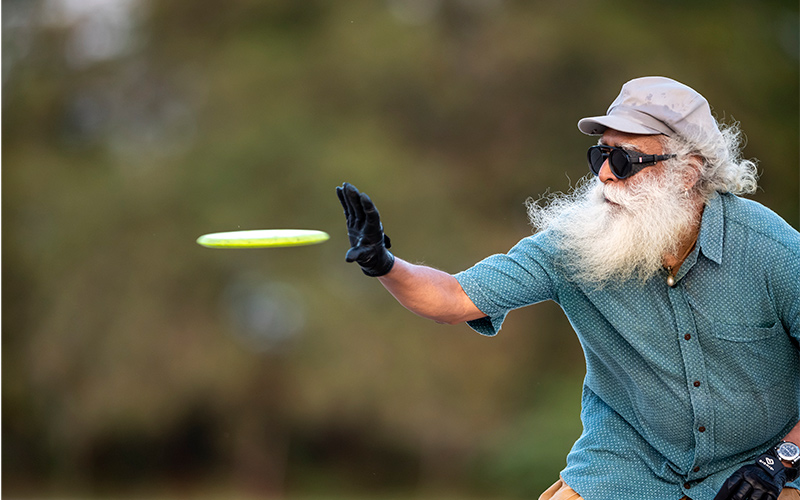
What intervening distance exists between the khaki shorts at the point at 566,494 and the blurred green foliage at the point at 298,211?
6606mm

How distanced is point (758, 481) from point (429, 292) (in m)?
0.97

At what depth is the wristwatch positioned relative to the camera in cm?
235

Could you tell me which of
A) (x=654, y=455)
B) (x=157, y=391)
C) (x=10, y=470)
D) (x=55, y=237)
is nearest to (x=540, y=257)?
(x=654, y=455)

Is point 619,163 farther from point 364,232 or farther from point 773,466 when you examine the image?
point 773,466

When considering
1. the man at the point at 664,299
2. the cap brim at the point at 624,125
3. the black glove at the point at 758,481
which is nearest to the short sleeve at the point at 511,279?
the man at the point at 664,299

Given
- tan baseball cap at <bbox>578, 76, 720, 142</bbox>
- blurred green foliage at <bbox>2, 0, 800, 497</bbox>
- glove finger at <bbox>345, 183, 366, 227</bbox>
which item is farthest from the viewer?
blurred green foliage at <bbox>2, 0, 800, 497</bbox>

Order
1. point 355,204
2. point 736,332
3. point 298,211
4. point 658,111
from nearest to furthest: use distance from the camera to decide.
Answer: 1. point 355,204
2. point 736,332
3. point 658,111
4. point 298,211

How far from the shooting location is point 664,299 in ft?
8.14

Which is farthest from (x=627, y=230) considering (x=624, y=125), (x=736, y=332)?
(x=736, y=332)

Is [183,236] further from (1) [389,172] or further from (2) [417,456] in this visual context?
(2) [417,456]

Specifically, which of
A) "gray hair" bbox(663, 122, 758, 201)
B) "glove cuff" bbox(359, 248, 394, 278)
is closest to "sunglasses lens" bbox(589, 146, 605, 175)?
"gray hair" bbox(663, 122, 758, 201)

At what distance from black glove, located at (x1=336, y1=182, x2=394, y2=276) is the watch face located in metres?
1.14

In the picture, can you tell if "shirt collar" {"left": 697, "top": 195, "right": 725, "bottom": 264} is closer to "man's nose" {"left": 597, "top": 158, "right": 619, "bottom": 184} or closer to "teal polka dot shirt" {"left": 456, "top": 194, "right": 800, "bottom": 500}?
"teal polka dot shirt" {"left": 456, "top": 194, "right": 800, "bottom": 500}

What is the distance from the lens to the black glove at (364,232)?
228 centimetres
